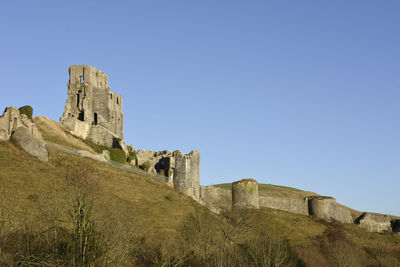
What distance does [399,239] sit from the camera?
6412 centimetres

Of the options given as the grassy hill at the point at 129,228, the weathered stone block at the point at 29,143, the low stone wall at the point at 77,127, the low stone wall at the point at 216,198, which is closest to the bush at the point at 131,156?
the grassy hill at the point at 129,228

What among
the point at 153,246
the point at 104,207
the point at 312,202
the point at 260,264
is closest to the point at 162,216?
the point at 104,207

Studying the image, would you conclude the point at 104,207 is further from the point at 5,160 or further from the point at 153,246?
the point at 5,160

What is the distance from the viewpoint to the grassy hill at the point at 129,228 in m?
22.7

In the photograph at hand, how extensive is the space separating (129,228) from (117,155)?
37.4 m

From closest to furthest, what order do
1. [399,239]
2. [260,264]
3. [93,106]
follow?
[260,264] < [399,239] < [93,106]

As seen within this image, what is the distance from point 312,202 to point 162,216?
30258mm

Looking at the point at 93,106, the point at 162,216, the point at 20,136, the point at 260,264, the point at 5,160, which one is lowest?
the point at 260,264

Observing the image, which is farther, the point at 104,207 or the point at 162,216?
the point at 162,216

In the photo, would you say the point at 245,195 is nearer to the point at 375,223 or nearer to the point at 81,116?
the point at 375,223

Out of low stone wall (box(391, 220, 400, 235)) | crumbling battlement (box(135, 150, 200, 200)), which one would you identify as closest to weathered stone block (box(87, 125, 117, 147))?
crumbling battlement (box(135, 150, 200, 200))

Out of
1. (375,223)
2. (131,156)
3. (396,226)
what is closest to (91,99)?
(131,156)

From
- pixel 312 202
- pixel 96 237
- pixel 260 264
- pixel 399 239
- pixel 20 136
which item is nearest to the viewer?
pixel 96 237

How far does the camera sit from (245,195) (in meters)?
62.4
